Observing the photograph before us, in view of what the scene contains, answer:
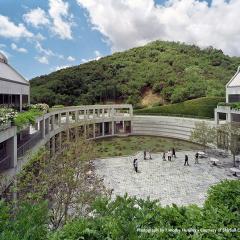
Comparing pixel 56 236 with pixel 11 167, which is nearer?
pixel 56 236

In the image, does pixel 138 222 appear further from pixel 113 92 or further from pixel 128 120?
pixel 113 92

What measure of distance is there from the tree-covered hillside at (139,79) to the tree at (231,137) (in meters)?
36.8

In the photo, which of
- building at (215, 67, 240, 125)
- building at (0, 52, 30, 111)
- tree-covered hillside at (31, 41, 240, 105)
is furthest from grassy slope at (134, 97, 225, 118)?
building at (0, 52, 30, 111)

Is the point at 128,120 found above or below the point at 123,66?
below

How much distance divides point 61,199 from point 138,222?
808 centimetres

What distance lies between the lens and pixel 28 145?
22.5 metres

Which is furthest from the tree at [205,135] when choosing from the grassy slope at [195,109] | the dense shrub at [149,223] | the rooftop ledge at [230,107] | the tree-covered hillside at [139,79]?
the tree-covered hillside at [139,79]

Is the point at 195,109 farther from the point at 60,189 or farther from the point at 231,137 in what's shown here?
the point at 60,189

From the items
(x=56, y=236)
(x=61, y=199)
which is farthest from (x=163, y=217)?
(x=61, y=199)


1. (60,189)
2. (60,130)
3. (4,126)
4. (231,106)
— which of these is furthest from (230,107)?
(4,126)

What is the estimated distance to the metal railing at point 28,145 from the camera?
816 inches

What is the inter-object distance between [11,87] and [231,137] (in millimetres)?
25248

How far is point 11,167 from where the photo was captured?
1762 centimetres

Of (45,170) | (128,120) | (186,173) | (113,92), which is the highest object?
(113,92)
